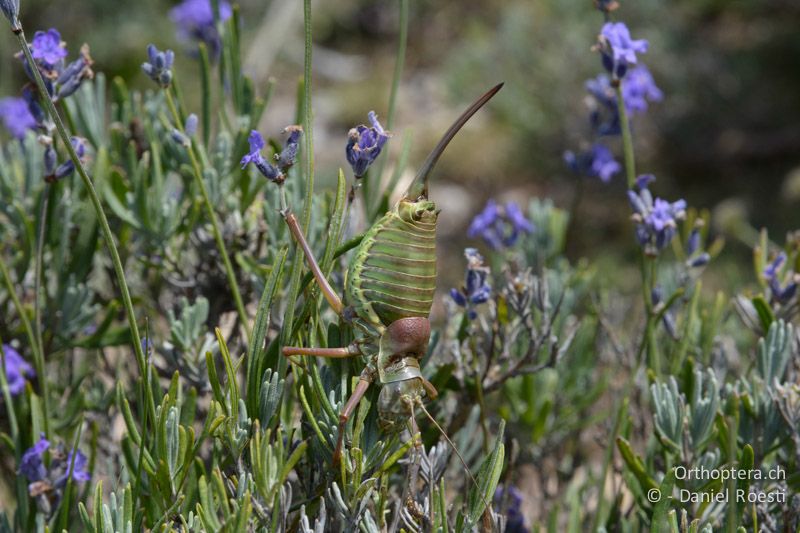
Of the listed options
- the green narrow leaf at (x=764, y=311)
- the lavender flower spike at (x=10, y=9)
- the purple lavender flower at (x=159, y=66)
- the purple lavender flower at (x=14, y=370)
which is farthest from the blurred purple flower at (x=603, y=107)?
the purple lavender flower at (x=14, y=370)

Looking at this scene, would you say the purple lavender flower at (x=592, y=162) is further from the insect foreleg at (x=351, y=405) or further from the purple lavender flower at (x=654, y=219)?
the insect foreleg at (x=351, y=405)

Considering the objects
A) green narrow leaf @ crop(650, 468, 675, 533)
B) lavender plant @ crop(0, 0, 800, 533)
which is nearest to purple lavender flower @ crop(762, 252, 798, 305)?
lavender plant @ crop(0, 0, 800, 533)

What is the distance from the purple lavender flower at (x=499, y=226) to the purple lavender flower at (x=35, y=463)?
3.00ft

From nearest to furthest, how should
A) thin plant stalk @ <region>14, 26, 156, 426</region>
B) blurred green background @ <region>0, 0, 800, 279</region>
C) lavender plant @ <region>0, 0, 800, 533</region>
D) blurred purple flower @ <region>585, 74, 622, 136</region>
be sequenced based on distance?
thin plant stalk @ <region>14, 26, 156, 426</region> < lavender plant @ <region>0, 0, 800, 533</region> < blurred purple flower @ <region>585, 74, 622, 136</region> < blurred green background @ <region>0, 0, 800, 279</region>

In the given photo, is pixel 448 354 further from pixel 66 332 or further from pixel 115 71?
pixel 115 71

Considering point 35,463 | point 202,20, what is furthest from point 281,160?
point 202,20

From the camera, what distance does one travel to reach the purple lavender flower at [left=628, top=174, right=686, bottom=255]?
1.41 metres

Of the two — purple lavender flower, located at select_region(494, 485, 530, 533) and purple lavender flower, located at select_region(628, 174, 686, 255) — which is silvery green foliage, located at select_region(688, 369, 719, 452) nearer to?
purple lavender flower, located at select_region(628, 174, 686, 255)

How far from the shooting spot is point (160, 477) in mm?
1128

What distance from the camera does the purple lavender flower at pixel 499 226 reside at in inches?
68.9

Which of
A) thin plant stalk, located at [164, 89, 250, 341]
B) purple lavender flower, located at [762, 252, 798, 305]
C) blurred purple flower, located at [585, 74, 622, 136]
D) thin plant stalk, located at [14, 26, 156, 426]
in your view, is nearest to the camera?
thin plant stalk, located at [14, 26, 156, 426]

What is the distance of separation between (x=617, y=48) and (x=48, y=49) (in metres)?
0.93

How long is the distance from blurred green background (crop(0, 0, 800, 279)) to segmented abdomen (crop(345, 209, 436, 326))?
2.80 metres

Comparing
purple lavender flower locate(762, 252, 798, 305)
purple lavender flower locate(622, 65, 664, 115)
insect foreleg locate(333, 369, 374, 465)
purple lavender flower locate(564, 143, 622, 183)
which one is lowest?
insect foreleg locate(333, 369, 374, 465)
